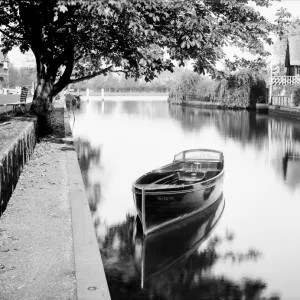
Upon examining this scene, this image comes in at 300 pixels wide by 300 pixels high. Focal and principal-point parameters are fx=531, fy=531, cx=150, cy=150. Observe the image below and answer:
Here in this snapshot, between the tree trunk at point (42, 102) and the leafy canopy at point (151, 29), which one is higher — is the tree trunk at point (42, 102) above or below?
below

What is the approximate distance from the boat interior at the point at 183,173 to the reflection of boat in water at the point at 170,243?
1.01 m

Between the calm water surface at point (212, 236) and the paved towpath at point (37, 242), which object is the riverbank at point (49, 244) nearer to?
the paved towpath at point (37, 242)

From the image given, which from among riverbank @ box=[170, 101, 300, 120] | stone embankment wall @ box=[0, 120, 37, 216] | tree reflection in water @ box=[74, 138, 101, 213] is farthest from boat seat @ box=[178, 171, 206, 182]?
riverbank @ box=[170, 101, 300, 120]

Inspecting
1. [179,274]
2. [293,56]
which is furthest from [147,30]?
[293,56]

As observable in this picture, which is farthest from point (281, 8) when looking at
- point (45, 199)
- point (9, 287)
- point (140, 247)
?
point (9, 287)

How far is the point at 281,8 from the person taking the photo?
1830 cm

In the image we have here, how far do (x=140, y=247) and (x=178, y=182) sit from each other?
315cm

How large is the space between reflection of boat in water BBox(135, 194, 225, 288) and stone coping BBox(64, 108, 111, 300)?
1.67 m

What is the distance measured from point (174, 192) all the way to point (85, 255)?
5.06 meters

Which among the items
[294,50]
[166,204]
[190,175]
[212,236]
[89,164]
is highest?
[294,50]

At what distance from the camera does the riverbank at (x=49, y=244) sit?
627 cm

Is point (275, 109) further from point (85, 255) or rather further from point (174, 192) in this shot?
point (85, 255)

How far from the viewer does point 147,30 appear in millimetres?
13352

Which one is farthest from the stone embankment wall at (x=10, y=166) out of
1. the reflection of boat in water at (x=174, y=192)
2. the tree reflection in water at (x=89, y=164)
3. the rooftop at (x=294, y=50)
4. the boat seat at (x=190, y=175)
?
A: the rooftop at (x=294, y=50)
